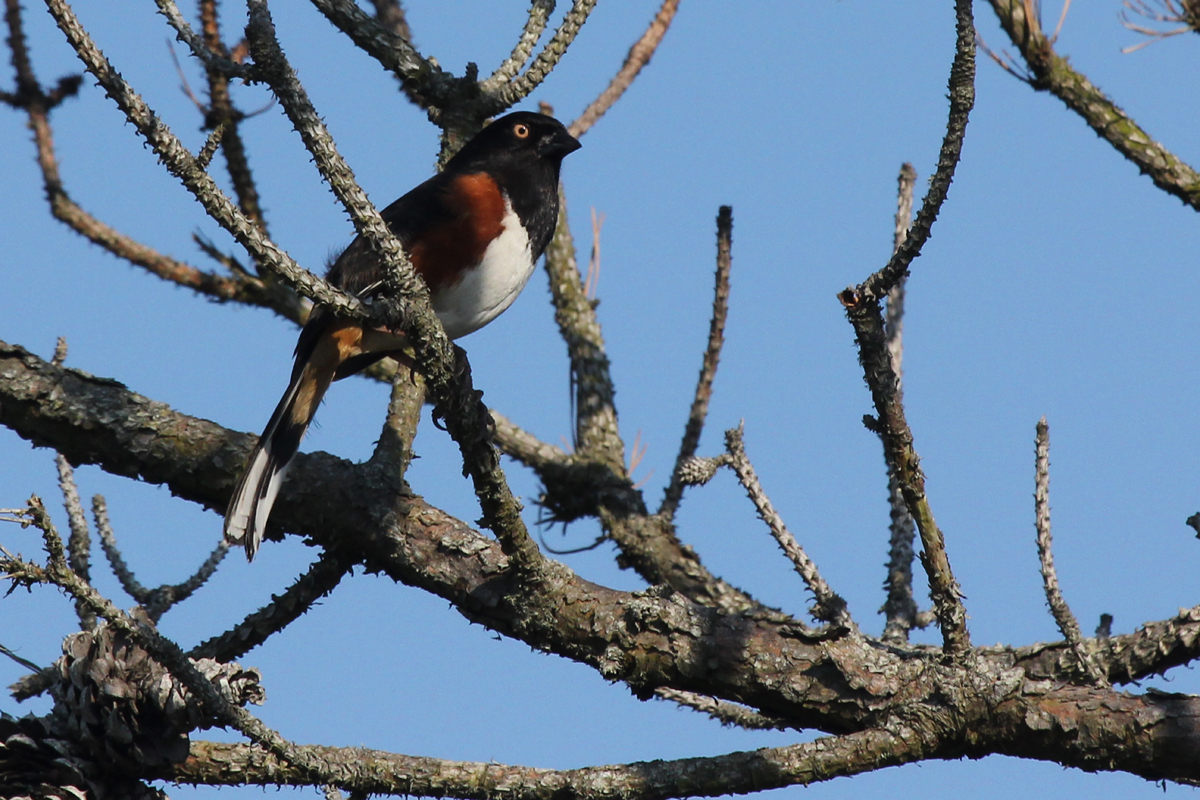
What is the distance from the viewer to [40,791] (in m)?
2.08

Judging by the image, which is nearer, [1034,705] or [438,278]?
[1034,705]

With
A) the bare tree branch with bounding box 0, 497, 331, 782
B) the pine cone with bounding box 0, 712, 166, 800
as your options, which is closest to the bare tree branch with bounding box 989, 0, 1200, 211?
the bare tree branch with bounding box 0, 497, 331, 782

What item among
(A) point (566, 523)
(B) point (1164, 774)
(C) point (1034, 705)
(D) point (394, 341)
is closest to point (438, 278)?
(D) point (394, 341)

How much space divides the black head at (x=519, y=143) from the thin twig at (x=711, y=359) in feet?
2.48

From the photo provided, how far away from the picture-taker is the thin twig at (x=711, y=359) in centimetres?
383

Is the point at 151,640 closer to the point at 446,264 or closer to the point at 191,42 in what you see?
the point at 191,42

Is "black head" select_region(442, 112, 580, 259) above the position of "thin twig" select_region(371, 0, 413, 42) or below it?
below

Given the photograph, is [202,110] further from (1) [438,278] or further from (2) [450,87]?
(1) [438,278]

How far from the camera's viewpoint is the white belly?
11.7 ft

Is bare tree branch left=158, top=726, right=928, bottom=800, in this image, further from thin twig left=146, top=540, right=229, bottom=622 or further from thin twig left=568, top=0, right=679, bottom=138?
thin twig left=568, top=0, right=679, bottom=138

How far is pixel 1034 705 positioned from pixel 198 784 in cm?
169

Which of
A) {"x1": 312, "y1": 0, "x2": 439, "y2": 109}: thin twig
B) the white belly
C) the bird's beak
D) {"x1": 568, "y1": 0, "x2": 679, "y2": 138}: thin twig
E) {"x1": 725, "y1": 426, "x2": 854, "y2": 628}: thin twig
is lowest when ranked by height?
{"x1": 725, "y1": 426, "x2": 854, "y2": 628}: thin twig

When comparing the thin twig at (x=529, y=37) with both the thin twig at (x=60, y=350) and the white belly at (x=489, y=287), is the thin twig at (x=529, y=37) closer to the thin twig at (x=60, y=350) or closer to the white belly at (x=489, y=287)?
the white belly at (x=489, y=287)

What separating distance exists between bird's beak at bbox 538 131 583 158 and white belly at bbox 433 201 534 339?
57 centimetres
